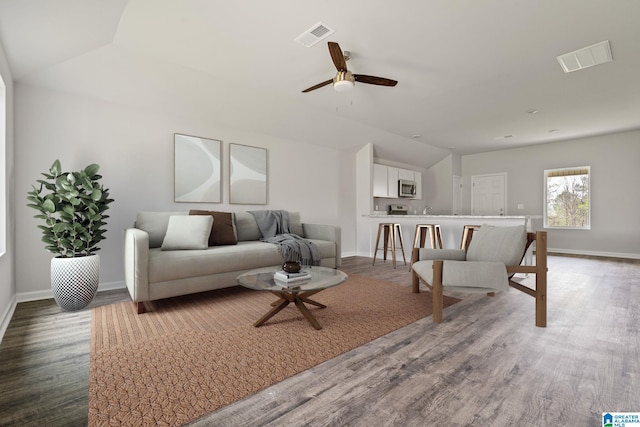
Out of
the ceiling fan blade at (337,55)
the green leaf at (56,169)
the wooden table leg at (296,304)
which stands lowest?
the wooden table leg at (296,304)

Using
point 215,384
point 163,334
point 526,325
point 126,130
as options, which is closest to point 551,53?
point 526,325

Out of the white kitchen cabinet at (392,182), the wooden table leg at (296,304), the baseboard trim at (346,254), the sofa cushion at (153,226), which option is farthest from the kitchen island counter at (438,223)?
the sofa cushion at (153,226)

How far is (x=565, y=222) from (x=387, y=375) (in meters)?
7.66

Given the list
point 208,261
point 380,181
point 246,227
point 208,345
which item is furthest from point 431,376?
point 380,181

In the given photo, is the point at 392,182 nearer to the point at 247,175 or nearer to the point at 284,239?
the point at 247,175

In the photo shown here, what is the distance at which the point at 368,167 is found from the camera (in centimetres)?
624

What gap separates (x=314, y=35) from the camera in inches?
108

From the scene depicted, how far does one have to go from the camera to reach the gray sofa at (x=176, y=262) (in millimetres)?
2682

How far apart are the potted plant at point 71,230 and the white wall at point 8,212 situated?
218 mm

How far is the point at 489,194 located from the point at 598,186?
2.17 metres

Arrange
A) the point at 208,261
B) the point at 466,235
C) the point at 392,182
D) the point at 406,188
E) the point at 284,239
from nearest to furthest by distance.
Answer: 1. the point at 208,261
2. the point at 284,239
3. the point at 466,235
4. the point at 392,182
5. the point at 406,188

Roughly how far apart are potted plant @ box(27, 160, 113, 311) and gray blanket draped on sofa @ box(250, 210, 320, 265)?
191 cm

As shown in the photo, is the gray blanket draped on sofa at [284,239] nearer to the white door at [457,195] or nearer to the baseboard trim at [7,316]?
the baseboard trim at [7,316]

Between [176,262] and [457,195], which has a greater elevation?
[457,195]
